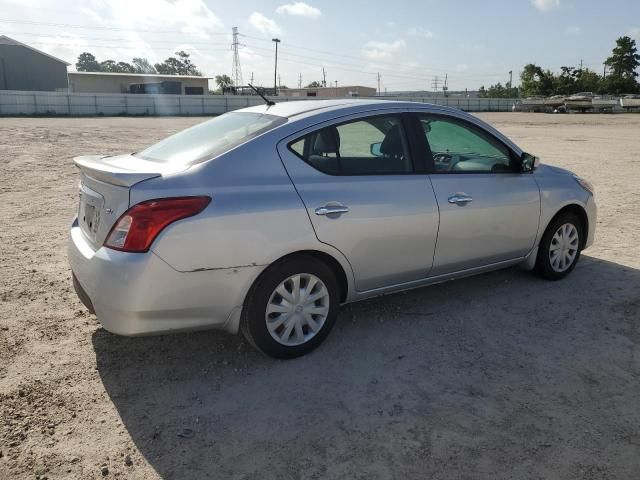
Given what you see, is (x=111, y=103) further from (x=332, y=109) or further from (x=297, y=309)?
(x=297, y=309)

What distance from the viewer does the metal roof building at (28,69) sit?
2137 inches

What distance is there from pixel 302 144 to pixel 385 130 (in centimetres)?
81

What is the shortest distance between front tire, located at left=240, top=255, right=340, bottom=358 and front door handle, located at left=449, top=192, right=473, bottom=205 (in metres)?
1.15

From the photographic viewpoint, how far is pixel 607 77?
276ft

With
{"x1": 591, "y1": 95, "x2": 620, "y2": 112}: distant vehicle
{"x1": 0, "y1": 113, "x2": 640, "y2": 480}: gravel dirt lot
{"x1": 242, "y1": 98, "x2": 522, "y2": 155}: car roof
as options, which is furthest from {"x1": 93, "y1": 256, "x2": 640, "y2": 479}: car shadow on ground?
{"x1": 591, "y1": 95, "x2": 620, "y2": 112}: distant vehicle

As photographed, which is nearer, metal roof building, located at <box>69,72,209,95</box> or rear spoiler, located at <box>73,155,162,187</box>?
rear spoiler, located at <box>73,155,162,187</box>

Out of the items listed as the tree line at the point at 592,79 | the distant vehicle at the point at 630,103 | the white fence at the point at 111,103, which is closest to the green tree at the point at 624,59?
the tree line at the point at 592,79

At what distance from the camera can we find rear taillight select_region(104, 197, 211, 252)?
300cm

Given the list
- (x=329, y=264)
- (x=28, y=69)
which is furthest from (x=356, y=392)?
(x=28, y=69)

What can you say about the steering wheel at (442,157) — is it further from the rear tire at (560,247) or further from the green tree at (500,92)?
the green tree at (500,92)

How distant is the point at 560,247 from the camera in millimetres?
5039

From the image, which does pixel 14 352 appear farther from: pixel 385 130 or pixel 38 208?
pixel 38 208

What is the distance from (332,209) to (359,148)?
65 centimetres

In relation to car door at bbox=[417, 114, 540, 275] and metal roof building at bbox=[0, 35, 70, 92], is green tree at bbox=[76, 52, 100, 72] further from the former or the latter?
car door at bbox=[417, 114, 540, 275]
